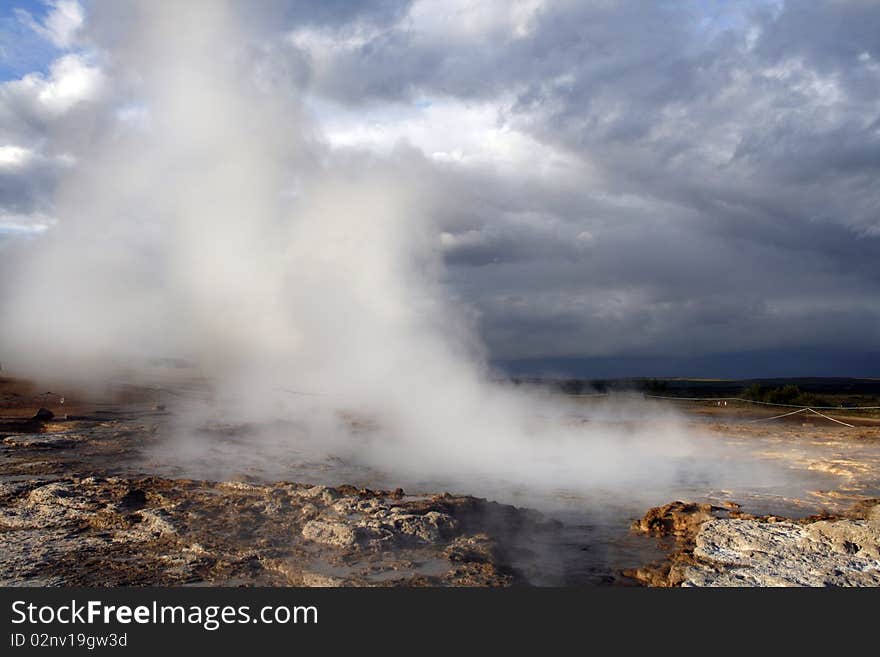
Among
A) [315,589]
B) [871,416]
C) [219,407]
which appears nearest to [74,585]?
[315,589]

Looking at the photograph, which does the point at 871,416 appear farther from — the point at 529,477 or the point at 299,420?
the point at 299,420

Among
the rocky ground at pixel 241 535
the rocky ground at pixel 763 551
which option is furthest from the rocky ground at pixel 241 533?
the rocky ground at pixel 763 551

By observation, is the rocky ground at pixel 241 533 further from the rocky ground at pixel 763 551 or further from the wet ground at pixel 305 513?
the rocky ground at pixel 763 551

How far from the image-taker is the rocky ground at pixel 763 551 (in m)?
5.45

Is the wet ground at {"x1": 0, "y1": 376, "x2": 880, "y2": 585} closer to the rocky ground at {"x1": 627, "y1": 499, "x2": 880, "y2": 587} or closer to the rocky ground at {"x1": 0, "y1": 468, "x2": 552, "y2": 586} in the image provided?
the rocky ground at {"x1": 0, "y1": 468, "x2": 552, "y2": 586}

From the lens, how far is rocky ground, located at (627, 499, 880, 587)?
5.45 metres

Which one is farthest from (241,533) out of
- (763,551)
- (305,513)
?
(763,551)

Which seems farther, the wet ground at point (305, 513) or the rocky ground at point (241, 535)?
the wet ground at point (305, 513)

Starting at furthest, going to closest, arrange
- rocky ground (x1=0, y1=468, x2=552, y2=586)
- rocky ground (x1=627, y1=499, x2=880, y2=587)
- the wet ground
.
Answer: rocky ground (x1=627, y1=499, x2=880, y2=587) → the wet ground → rocky ground (x1=0, y1=468, x2=552, y2=586)

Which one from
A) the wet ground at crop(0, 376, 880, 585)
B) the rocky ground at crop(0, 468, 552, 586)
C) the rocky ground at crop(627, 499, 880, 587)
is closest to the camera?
the rocky ground at crop(0, 468, 552, 586)

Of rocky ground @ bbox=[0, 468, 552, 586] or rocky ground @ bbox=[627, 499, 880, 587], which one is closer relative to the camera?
rocky ground @ bbox=[0, 468, 552, 586]

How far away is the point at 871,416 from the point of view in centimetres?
2202

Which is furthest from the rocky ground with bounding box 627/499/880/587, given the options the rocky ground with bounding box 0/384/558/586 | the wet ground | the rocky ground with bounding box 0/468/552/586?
the rocky ground with bounding box 0/468/552/586

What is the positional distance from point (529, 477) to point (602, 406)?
1422cm
